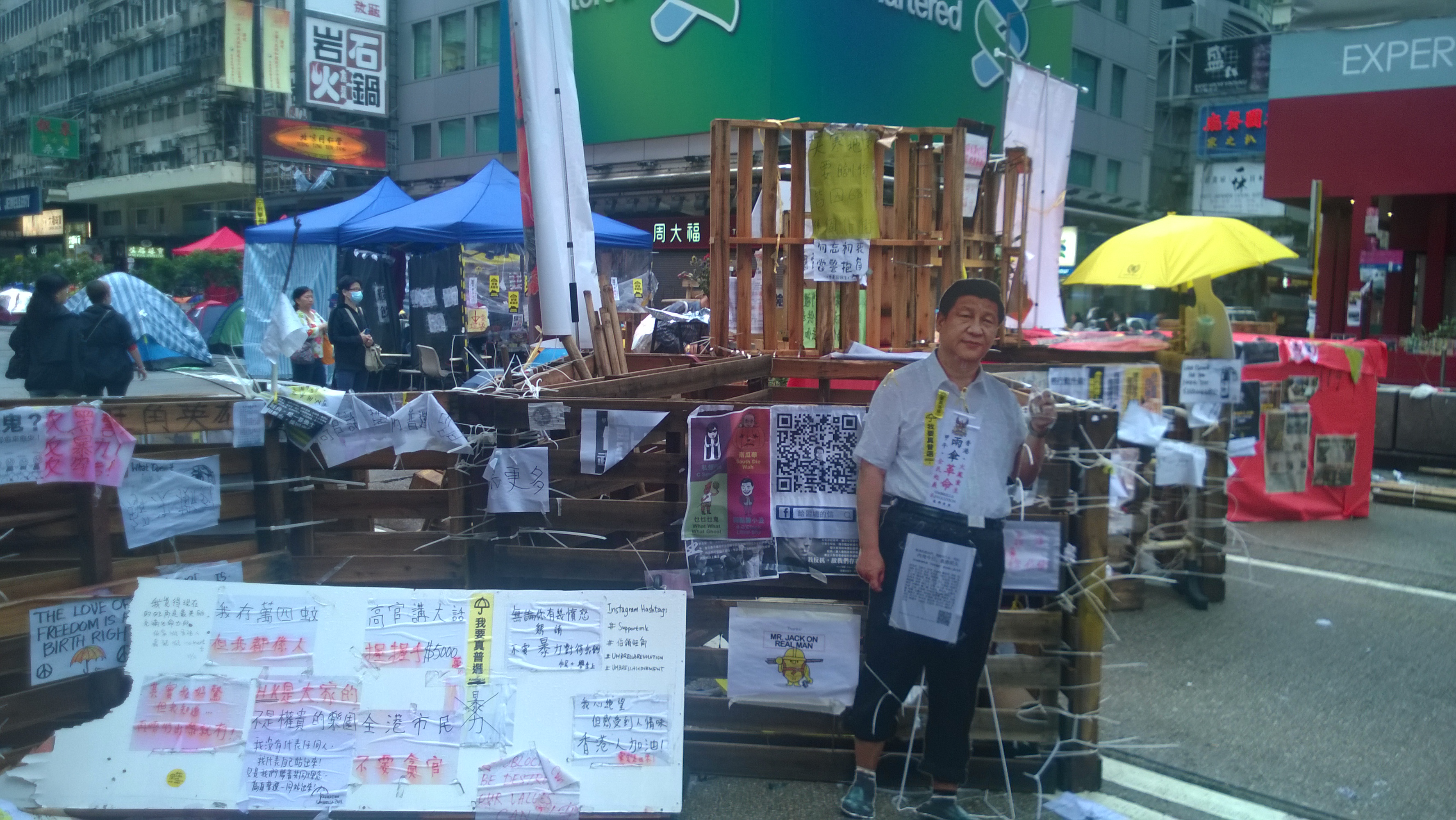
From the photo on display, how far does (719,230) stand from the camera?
6.37 m

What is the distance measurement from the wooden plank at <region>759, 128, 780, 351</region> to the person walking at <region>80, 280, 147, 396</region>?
659cm

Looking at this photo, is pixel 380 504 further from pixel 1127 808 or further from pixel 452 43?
pixel 452 43

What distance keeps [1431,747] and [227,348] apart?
22.6 metres

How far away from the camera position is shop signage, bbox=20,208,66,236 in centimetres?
5409

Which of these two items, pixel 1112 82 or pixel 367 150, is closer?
pixel 367 150

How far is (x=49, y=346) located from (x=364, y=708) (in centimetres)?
750

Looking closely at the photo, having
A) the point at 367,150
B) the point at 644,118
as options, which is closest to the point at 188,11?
the point at 367,150

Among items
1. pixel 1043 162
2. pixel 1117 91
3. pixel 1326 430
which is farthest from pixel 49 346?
pixel 1117 91

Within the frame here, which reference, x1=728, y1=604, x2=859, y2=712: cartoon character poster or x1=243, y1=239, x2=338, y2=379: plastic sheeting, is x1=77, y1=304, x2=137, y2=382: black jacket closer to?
x1=243, y1=239, x2=338, y2=379: plastic sheeting

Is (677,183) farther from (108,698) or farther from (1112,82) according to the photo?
(1112,82)

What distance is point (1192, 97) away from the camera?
1550 inches

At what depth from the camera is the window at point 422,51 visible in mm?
32188

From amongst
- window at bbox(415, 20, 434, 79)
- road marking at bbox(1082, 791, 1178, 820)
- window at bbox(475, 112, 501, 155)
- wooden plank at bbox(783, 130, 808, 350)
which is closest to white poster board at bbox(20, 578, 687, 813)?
road marking at bbox(1082, 791, 1178, 820)

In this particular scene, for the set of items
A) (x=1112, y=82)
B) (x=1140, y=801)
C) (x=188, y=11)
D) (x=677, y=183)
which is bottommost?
(x=1140, y=801)
